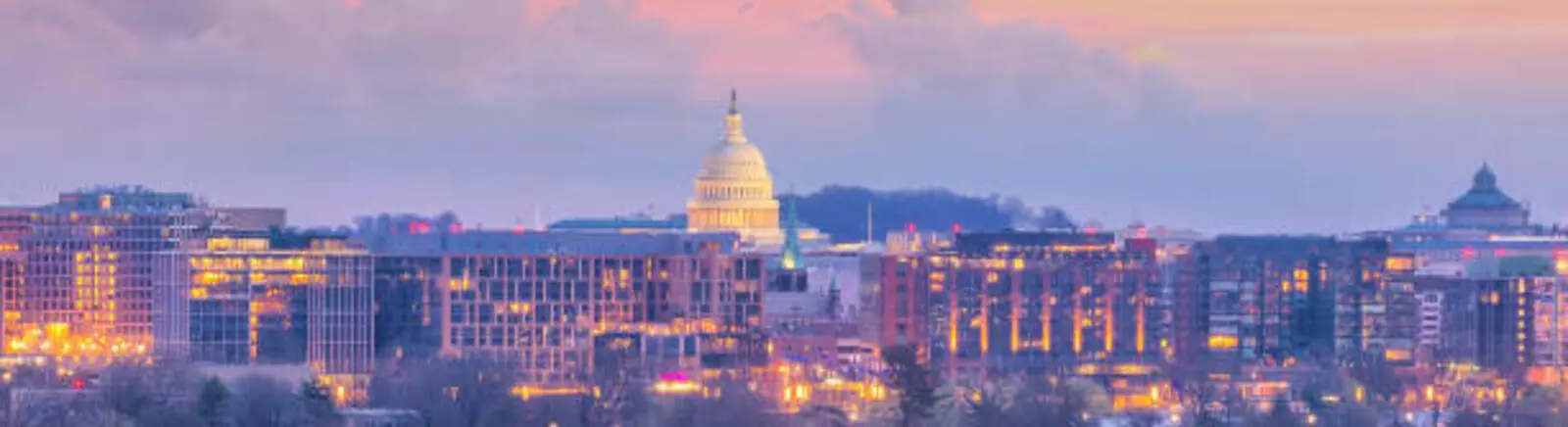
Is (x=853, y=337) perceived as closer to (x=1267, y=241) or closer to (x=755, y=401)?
(x=1267, y=241)

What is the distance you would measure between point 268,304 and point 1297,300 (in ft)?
132

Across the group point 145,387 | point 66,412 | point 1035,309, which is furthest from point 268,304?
point 66,412

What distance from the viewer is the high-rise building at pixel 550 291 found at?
190 meters

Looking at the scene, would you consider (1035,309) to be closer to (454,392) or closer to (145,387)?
(454,392)

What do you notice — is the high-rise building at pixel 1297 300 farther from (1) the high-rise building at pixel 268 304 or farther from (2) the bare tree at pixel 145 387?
(2) the bare tree at pixel 145 387

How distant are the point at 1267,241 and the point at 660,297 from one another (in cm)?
2398

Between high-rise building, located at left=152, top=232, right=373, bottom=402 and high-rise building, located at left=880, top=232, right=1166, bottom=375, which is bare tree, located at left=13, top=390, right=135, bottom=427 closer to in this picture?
high-rise building, located at left=152, top=232, right=373, bottom=402

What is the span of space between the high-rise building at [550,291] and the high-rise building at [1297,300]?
682 inches

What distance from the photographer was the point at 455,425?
14700cm

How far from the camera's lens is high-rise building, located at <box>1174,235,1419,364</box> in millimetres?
193750

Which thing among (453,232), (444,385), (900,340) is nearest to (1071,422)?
(444,385)

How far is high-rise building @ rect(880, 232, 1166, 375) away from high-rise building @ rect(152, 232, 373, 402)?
66.3 feet

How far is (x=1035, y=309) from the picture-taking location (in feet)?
607

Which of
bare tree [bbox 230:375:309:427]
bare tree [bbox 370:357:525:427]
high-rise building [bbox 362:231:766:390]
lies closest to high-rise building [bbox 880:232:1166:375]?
high-rise building [bbox 362:231:766:390]
